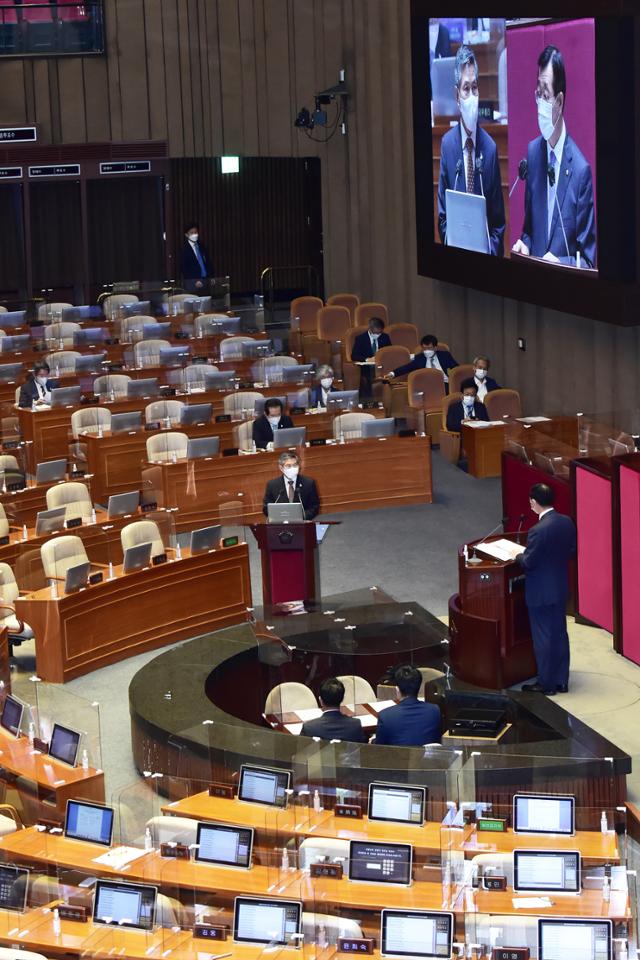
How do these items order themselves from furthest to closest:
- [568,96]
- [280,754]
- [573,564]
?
1. [568,96]
2. [573,564]
3. [280,754]

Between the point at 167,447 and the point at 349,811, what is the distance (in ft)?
25.2

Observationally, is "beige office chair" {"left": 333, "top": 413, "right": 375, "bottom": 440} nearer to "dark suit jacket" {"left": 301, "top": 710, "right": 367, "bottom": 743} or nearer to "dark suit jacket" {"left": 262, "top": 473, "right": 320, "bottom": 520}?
"dark suit jacket" {"left": 262, "top": 473, "right": 320, "bottom": 520}

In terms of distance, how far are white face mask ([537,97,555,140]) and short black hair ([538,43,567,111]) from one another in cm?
20

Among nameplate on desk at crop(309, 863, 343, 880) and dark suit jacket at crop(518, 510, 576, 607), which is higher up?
dark suit jacket at crop(518, 510, 576, 607)

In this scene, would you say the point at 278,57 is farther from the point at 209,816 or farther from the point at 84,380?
the point at 209,816

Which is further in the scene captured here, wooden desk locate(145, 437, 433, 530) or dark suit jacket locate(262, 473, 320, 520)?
wooden desk locate(145, 437, 433, 530)

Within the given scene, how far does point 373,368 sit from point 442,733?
9.88 metres

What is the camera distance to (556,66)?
52.3 feet

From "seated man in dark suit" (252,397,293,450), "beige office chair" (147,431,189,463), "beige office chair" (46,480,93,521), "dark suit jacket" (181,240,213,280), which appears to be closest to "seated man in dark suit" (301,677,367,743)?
"beige office chair" (46,480,93,521)

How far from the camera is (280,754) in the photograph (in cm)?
967

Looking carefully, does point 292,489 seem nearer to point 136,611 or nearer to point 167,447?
point 136,611

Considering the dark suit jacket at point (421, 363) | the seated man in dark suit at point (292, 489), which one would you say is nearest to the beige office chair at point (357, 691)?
the seated man in dark suit at point (292, 489)

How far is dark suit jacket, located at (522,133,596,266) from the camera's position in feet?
50.8

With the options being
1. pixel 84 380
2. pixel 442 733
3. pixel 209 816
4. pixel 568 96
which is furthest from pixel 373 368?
pixel 209 816
